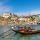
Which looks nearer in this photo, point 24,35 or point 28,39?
point 28,39

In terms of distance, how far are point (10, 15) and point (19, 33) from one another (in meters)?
2.86

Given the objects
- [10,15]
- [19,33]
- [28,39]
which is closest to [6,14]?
[10,15]

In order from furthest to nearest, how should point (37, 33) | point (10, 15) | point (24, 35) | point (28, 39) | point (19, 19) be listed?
point (10, 15) → point (19, 19) → point (37, 33) → point (24, 35) → point (28, 39)

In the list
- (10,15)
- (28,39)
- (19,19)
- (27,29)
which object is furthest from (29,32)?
(10,15)

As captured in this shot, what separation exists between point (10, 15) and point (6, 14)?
0.37 metres

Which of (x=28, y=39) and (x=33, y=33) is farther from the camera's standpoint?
(x=33, y=33)

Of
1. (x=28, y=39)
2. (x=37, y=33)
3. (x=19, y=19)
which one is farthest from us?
(x=19, y=19)

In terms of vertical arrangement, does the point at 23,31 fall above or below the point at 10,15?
below

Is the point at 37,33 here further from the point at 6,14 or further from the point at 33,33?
the point at 6,14

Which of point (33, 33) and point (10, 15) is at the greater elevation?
point (10, 15)

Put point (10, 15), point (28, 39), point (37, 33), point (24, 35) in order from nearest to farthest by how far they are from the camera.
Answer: point (28, 39)
point (24, 35)
point (37, 33)
point (10, 15)

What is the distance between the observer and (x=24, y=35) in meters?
5.96

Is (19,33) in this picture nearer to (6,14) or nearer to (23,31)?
(23,31)

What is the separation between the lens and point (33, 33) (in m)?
6.22
